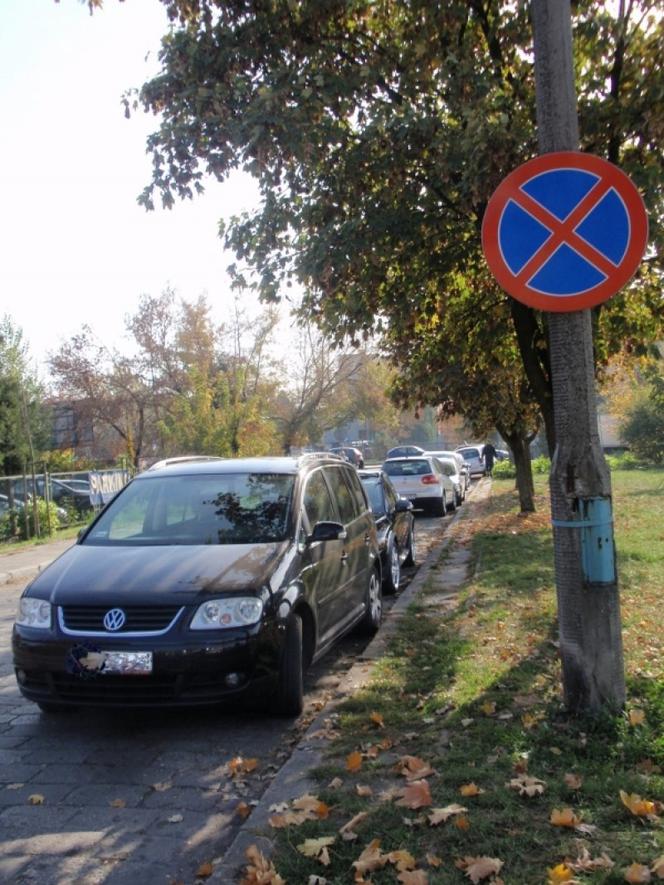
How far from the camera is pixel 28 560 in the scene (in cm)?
1580

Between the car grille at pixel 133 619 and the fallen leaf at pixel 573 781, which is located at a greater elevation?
the car grille at pixel 133 619

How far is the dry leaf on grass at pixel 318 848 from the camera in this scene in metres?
3.30

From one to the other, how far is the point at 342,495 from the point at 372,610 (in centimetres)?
117

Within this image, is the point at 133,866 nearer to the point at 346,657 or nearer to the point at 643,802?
the point at 643,802

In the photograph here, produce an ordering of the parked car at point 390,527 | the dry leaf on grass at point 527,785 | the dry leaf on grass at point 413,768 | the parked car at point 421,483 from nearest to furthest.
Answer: the dry leaf on grass at point 527,785 → the dry leaf on grass at point 413,768 → the parked car at point 390,527 → the parked car at point 421,483

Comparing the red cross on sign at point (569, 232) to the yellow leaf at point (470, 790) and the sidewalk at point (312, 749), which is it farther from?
the sidewalk at point (312, 749)

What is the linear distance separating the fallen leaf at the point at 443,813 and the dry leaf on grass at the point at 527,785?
0.29 m

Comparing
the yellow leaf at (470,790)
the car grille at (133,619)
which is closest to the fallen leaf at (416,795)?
the yellow leaf at (470,790)

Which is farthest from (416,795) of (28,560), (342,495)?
(28,560)

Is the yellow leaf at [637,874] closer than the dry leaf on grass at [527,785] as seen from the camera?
Yes

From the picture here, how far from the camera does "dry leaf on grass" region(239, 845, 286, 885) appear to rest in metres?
3.17

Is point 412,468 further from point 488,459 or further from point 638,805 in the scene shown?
point 488,459

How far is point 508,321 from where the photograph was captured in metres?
10.1

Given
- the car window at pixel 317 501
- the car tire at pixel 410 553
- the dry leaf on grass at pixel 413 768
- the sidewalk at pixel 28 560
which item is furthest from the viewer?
the sidewalk at pixel 28 560
